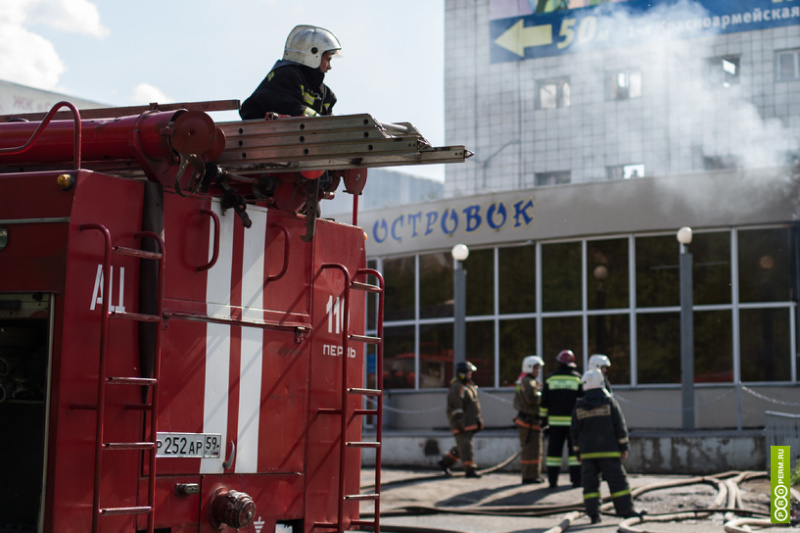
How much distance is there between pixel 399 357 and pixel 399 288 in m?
1.55

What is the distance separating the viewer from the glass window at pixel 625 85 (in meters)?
36.6

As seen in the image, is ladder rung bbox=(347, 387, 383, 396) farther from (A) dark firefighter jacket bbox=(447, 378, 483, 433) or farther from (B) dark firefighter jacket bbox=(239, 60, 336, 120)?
(A) dark firefighter jacket bbox=(447, 378, 483, 433)

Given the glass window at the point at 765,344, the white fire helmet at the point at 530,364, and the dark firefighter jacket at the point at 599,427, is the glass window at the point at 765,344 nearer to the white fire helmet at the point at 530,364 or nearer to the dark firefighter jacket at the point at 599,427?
the white fire helmet at the point at 530,364

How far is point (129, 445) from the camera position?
4.92m

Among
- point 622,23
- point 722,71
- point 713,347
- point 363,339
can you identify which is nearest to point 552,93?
point 622,23

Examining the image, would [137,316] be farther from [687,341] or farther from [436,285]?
[436,285]

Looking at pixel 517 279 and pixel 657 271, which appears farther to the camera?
pixel 517 279

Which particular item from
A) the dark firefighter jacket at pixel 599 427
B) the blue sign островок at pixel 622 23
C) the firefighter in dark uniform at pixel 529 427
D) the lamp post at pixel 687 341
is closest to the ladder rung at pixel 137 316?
the dark firefighter jacket at pixel 599 427

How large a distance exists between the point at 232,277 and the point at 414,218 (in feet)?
61.2

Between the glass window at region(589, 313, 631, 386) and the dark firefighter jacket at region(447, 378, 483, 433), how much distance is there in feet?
18.3

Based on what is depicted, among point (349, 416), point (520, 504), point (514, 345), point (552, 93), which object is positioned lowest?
point (520, 504)

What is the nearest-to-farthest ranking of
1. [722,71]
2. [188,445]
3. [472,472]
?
[188,445]
[472,472]
[722,71]

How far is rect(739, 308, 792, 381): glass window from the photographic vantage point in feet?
64.6

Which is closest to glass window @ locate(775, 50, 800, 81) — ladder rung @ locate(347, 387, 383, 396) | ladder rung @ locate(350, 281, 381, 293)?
ladder rung @ locate(350, 281, 381, 293)
